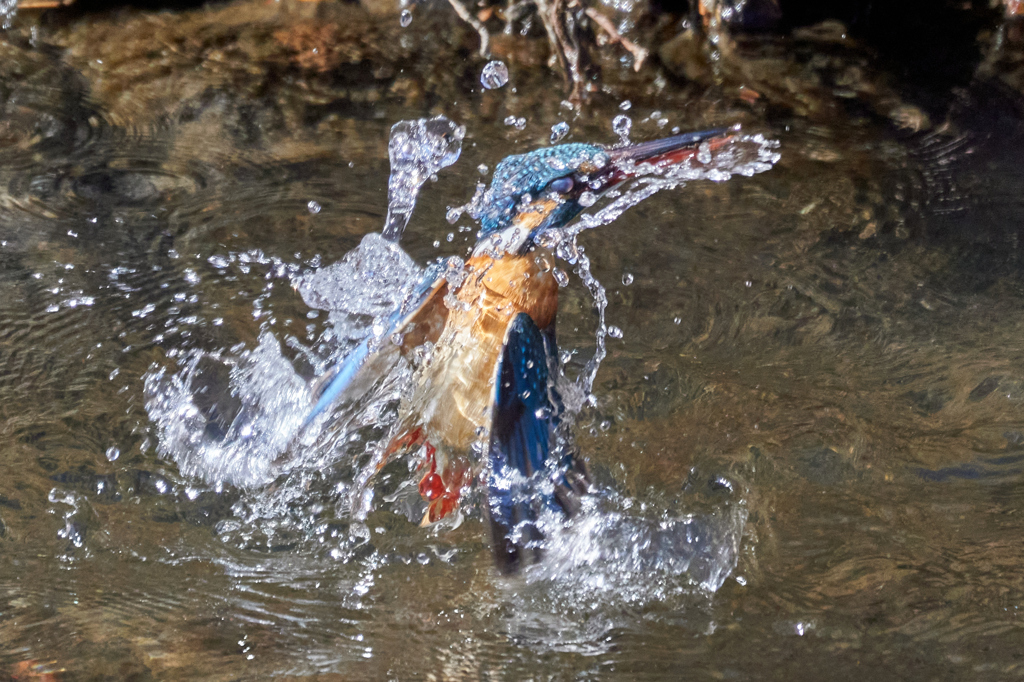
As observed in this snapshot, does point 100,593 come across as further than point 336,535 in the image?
No

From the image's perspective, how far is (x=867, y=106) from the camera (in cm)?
321

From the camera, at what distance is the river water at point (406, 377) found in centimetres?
173

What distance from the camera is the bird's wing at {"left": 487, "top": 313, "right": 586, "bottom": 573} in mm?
1745

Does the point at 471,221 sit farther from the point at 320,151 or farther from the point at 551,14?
the point at 551,14

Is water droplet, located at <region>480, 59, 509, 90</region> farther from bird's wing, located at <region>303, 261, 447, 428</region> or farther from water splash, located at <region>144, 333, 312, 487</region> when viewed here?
bird's wing, located at <region>303, 261, 447, 428</region>

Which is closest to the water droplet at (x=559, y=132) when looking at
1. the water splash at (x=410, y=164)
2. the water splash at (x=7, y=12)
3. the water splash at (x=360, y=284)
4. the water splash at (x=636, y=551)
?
the water splash at (x=410, y=164)

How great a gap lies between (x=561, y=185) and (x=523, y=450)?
0.58 m

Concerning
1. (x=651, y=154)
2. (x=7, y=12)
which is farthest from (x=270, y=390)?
(x=7, y=12)

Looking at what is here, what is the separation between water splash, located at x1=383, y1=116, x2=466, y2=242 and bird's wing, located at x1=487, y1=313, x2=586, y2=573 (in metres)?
1.00

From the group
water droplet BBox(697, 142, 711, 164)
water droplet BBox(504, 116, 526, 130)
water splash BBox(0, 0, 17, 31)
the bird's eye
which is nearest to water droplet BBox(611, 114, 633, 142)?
water droplet BBox(504, 116, 526, 130)

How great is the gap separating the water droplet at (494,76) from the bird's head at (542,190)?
1496 mm

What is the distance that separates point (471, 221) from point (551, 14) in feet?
3.66

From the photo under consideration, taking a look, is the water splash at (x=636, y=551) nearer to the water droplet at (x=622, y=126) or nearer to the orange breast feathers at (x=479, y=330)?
the orange breast feathers at (x=479, y=330)

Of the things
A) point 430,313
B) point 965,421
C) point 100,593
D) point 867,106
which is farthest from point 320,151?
point 965,421
